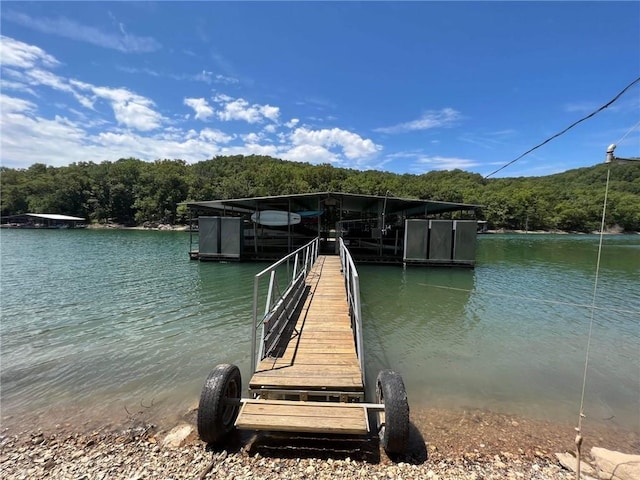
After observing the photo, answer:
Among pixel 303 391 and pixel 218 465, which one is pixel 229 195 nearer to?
pixel 303 391

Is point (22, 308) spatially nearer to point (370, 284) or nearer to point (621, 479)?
point (370, 284)

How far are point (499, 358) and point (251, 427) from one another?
5.40m

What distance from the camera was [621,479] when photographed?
3.00 m

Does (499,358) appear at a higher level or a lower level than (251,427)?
lower

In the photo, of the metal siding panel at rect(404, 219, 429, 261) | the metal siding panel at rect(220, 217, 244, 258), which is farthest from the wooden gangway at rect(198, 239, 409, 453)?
the metal siding panel at rect(220, 217, 244, 258)

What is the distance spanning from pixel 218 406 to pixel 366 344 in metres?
4.04

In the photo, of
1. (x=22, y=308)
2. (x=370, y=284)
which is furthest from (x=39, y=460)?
(x=370, y=284)

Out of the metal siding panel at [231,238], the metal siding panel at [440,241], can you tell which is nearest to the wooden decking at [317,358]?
the metal siding panel at [440,241]

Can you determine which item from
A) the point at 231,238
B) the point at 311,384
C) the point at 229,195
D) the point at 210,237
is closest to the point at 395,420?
the point at 311,384

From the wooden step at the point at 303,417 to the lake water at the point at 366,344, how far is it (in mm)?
1667

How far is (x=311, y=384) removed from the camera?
3.61 m

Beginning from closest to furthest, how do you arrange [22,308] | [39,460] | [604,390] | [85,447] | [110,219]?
[39,460]
[85,447]
[604,390]
[22,308]
[110,219]

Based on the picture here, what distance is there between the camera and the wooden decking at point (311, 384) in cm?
299

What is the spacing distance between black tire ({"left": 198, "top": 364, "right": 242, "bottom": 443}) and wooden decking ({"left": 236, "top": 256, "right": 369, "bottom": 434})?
221 mm
